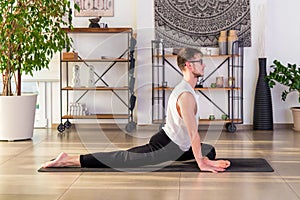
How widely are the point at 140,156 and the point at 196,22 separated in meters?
3.00

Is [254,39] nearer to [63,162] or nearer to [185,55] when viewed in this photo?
[185,55]

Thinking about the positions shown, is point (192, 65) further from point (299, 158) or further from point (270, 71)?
point (270, 71)

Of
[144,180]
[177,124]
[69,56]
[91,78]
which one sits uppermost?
[69,56]

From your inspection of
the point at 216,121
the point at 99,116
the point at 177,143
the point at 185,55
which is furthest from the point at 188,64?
the point at 99,116

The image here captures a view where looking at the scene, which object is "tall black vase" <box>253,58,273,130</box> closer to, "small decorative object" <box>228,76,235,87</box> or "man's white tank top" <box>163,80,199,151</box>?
"small decorative object" <box>228,76,235,87</box>

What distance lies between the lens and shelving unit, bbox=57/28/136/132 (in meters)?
6.62

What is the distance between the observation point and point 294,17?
677 centimetres

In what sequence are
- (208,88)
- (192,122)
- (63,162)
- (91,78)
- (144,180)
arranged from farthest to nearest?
1. (91,78)
2. (208,88)
3. (63,162)
4. (192,122)
5. (144,180)

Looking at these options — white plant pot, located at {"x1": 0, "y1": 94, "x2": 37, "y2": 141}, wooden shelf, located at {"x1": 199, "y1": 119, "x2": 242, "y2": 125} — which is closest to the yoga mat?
white plant pot, located at {"x1": 0, "y1": 94, "x2": 37, "y2": 141}

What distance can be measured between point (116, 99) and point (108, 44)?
68 cm

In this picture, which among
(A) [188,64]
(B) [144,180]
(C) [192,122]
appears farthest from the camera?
(A) [188,64]

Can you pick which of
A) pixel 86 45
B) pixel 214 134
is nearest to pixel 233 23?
pixel 214 134

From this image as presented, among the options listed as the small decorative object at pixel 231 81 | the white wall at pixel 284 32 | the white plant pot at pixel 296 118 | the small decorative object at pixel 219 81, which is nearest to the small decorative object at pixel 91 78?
the small decorative object at pixel 219 81

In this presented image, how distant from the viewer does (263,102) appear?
662 centimetres
